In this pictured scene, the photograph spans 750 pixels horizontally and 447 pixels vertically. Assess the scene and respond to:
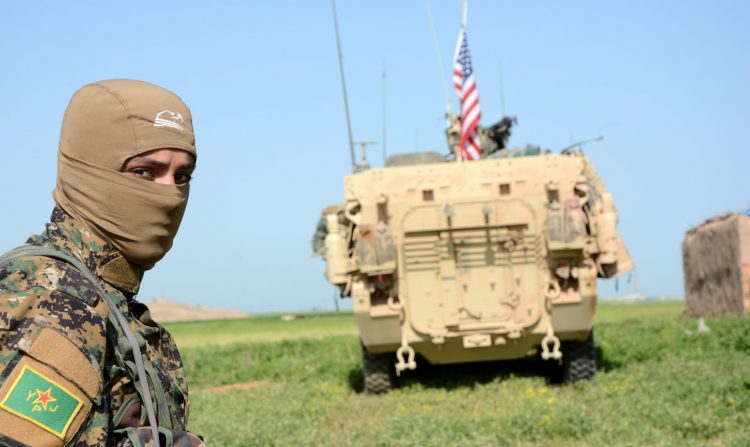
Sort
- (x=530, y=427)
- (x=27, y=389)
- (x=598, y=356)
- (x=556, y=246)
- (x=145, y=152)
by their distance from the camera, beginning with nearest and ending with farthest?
(x=27, y=389)
(x=145, y=152)
(x=530, y=427)
(x=556, y=246)
(x=598, y=356)

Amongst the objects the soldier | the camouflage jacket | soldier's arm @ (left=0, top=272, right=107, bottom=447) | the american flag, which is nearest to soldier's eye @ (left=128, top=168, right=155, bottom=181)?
the soldier

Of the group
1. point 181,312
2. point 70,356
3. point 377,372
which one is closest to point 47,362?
point 70,356

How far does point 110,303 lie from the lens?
7.59 ft

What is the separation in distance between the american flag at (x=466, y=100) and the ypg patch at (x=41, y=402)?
13.0 metres

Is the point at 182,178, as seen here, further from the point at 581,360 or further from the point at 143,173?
the point at 581,360

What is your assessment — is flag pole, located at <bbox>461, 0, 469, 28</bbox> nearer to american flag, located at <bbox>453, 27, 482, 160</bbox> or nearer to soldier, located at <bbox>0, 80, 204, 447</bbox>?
Result: american flag, located at <bbox>453, 27, 482, 160</bbox>

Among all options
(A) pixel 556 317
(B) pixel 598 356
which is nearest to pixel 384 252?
(A) pixel 556 317

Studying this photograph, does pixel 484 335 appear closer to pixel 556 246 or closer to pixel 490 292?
pixel 490 292

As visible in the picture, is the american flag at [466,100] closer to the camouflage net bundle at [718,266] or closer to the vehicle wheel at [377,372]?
the vehicle wheel at [377,372]

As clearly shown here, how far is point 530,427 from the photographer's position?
8.59 m

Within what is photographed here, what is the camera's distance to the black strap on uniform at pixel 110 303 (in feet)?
7.38

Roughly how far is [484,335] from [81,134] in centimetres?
942

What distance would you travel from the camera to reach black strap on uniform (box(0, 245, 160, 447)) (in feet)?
7.38

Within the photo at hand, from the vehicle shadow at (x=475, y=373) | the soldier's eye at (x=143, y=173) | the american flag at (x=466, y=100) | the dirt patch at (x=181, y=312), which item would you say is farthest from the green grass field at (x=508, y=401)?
the dirt patch at (x=181, y=312)
